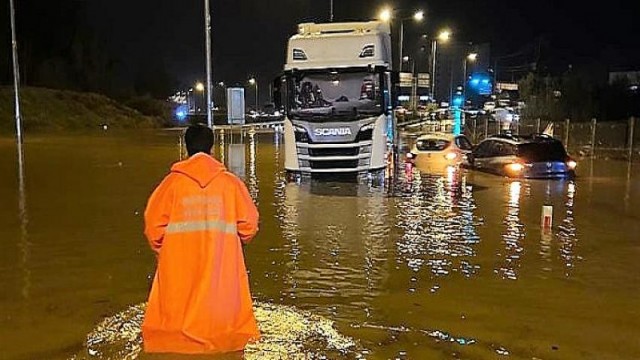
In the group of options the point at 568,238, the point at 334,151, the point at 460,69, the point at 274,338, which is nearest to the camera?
the point at 274,338

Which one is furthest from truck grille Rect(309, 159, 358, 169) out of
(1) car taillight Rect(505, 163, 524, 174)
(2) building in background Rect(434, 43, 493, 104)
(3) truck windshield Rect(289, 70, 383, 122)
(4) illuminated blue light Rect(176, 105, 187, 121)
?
(4) illuminated blue light Rect(176, 105, 187, 121)

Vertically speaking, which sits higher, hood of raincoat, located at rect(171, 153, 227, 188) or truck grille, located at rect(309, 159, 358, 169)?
hood of raincoat, located at rect(171, 153, 227, 188)

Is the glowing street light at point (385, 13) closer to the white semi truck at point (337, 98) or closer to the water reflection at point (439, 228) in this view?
the white semi truck at point (337, 98)

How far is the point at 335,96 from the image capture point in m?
20.1

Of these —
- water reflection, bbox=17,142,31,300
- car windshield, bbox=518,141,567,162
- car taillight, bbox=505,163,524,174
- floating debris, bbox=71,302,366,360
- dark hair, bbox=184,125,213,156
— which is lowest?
water reflection, bbox=17,142,31,300

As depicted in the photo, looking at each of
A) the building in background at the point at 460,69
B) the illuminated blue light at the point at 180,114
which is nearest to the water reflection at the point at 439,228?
the building in background at the point at 460,69

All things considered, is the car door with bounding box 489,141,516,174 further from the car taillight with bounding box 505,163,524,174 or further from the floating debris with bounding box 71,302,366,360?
the floating debris with bounding box 71,302,366,360

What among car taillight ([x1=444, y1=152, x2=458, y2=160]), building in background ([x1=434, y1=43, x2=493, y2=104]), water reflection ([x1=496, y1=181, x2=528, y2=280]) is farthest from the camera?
building in background ([x1=434, y1=43, x2=493, y2=104])

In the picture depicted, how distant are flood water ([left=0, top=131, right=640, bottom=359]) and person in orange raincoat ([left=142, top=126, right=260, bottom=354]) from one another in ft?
4.75

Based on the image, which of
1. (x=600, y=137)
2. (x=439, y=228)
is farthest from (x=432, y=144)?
(x=439, y=228)

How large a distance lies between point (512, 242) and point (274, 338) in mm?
6025

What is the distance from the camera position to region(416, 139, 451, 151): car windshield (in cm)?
2733

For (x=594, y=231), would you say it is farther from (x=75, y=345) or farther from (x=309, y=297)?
(x=75, y=345)

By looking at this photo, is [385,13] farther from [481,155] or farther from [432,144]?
[481,155]
